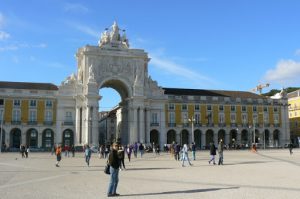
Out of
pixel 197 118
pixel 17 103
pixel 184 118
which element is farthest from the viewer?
pixel 197 118

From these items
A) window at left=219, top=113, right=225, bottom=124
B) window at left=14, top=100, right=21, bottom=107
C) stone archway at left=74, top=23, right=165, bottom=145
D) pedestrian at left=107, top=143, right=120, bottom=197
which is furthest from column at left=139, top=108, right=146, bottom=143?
pedestrian at left=107, top=143, right=120, bottom=197

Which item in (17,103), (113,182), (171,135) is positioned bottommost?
(113,182)

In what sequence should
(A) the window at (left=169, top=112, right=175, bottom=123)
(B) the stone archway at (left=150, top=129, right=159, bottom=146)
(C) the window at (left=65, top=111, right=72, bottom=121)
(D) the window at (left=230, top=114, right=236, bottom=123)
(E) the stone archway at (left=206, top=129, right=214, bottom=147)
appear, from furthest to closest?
(D) the window at (left=230, top=114, right=236, bottom=123)
(E) the stone archway at (left=206, top=129, right=214, bottom=147)
(B) the stone archway at (left=150, top=129, right=159, bottom=146)
(A) the window at (left=169, top=112, right=175, bottom=123)
(C) the window at (left=65, top=111, right=72, bottom=121)

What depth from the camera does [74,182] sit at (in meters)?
18.3

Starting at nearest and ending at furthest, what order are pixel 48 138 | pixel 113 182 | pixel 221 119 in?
pixel 113 182, pixel 48 138, pixel 221 119

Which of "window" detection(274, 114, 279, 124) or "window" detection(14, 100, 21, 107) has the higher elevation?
"window" detection(14, 100, 21, 107)

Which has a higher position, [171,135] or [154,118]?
[154,118]

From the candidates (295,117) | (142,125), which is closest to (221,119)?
(142,125)

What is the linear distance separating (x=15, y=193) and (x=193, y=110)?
242 feet

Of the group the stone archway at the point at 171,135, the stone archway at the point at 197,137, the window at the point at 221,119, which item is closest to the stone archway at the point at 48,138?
the stone archway at the point at 171,135

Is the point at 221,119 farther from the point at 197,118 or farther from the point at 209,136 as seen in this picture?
the point at 197,118

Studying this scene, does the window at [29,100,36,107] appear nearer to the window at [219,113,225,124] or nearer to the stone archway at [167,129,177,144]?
the stone archway at [167,129,177,144]

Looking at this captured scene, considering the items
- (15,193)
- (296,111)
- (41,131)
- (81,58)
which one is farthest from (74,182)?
(296,111)

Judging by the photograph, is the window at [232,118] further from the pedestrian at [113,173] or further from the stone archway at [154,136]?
the pedestrian at [113,173]
